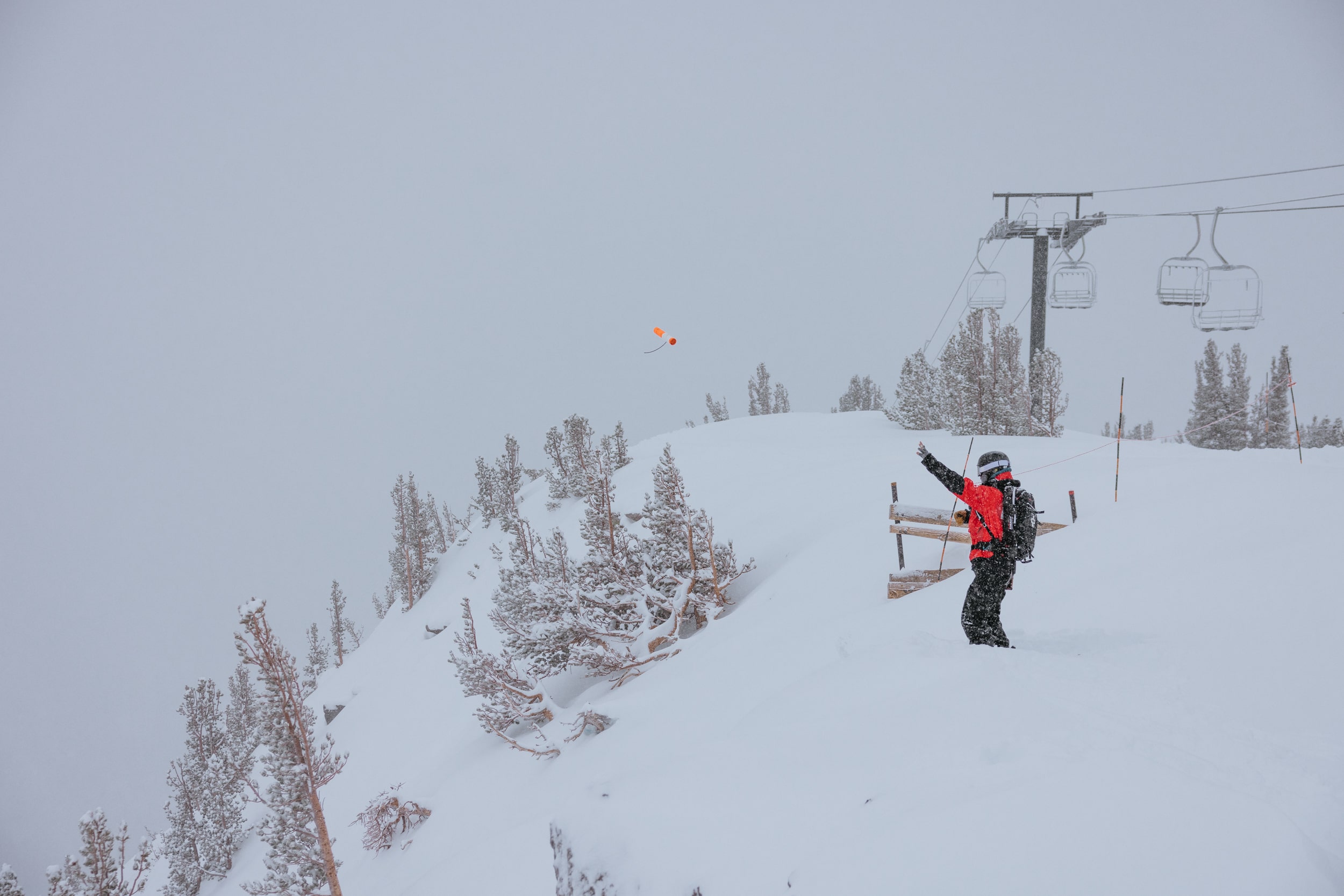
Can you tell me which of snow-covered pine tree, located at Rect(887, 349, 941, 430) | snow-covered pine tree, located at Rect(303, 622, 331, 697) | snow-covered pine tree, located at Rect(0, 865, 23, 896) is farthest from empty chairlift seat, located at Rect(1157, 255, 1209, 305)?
snow-covered pine tree, located at Rect(303, 622, 331, 697)

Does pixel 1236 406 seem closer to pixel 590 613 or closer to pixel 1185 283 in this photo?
pixel 1185 283

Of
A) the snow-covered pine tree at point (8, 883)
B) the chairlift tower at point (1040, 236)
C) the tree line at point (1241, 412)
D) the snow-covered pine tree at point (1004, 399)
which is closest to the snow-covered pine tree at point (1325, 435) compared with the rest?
the tree line at point (1241, 412)

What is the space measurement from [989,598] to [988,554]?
48 centimetres

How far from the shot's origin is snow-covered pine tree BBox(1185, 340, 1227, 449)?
37.7 m

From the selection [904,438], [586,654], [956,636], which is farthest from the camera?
[904,438]

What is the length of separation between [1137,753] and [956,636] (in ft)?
11.0

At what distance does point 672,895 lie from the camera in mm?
3684

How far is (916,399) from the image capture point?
36.0 meters

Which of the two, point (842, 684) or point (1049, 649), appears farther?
point (1049, 649)

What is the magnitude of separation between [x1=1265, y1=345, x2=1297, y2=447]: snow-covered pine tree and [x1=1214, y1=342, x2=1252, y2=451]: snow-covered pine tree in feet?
4.04

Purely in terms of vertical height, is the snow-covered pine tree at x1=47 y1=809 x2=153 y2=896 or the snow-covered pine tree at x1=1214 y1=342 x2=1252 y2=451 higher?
the snow-covered pine tree at x1=1214 y1=342 x2=1252 y2=451

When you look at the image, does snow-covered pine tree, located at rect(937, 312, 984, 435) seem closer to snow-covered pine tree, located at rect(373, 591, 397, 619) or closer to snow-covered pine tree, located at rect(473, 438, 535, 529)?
snow-covered pine tree, located at rect(473, 438, 535, 529)

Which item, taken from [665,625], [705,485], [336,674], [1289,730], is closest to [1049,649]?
[1289,730]

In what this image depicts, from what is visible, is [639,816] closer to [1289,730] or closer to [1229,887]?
[1229,887]
